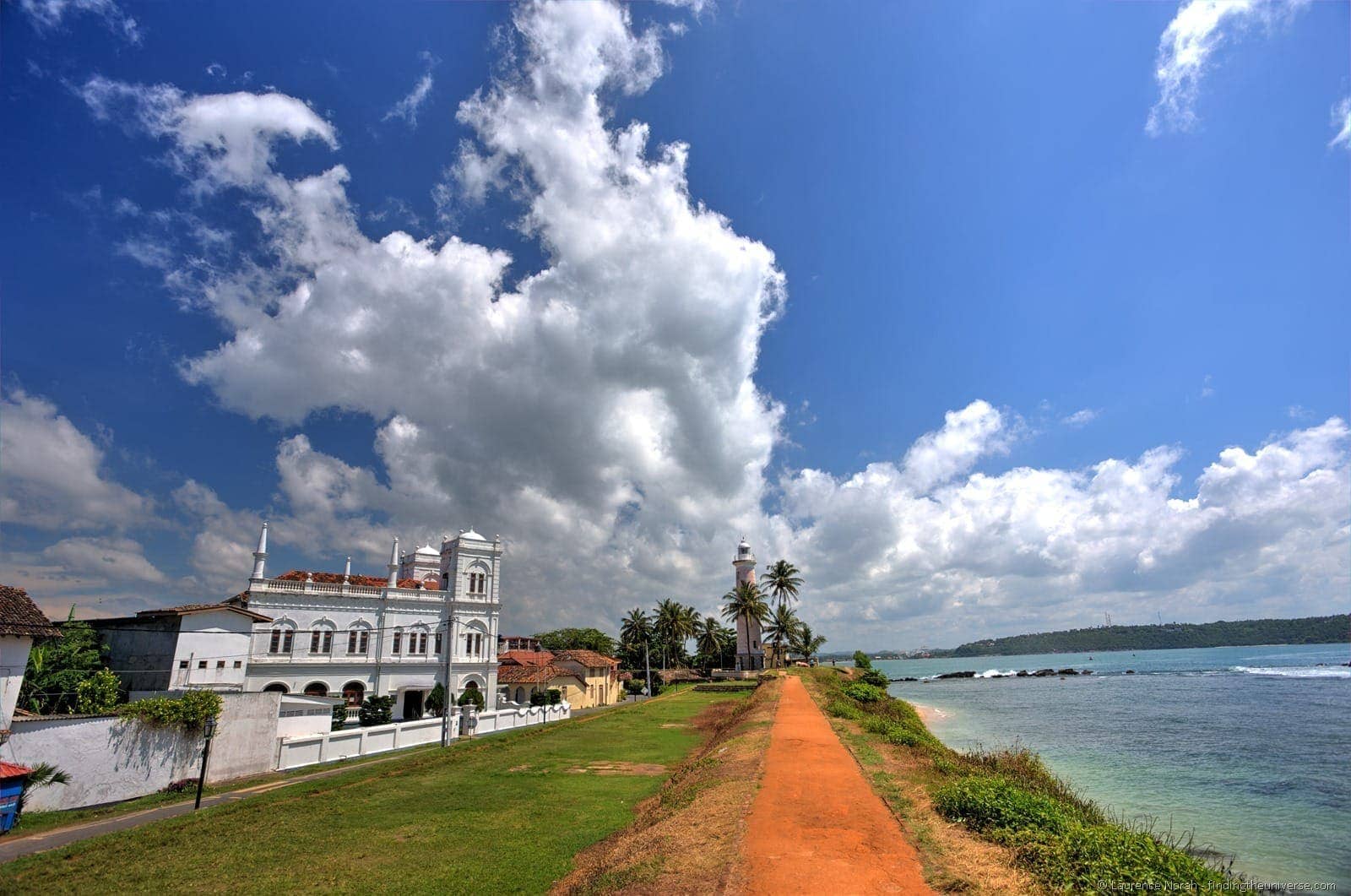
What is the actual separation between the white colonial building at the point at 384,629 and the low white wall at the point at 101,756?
1275 centimetres

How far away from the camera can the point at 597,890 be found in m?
9.51

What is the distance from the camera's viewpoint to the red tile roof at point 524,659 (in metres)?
55.4

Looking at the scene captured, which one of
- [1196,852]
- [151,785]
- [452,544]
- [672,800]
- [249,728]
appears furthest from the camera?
[452,544]

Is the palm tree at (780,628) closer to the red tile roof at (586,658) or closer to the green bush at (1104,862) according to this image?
the red tile roof at (586,658)

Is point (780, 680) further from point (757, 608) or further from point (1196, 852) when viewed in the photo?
point (1196, 852)

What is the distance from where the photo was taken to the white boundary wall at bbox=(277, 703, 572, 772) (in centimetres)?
2503

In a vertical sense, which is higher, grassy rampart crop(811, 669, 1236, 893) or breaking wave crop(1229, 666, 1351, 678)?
grassy rampart crop(811, 669, 1236, 893)

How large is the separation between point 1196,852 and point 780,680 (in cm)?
3312

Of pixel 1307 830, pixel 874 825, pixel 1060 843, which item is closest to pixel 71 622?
pixel 874 825

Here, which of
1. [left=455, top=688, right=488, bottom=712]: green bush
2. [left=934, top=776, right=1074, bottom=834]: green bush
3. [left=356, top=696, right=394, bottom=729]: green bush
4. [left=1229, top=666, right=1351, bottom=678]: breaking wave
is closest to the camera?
[left=934, top=776, right=1074, bottom=834]: green bush

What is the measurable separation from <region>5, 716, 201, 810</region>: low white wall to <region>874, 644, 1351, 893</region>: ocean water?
1173 inches

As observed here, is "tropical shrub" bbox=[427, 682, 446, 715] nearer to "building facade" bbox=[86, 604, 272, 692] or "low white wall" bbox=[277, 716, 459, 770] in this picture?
"low white wall" bbox=[277, 716, 459, 770]

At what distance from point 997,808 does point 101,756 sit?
24.7 metres

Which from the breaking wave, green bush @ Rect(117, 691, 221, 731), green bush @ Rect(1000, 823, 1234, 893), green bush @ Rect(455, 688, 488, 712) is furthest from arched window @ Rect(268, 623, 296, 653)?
the breaking wave
